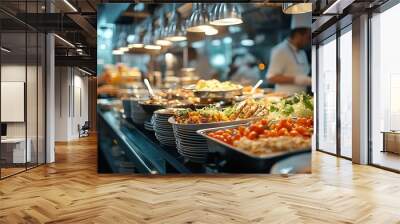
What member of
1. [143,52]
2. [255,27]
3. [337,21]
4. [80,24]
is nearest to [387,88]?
[337,21]

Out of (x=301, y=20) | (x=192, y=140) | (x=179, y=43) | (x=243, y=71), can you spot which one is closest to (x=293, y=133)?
(x=243, y=71)

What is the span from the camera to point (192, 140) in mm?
6176

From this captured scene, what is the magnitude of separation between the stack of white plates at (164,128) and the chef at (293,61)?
1.68m

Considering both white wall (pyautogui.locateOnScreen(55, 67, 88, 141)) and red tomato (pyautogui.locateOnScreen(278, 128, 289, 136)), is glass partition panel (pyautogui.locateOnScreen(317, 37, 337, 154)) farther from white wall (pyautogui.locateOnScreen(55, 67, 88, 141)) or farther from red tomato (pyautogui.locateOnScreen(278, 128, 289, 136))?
white wall (pyautogui.locateOnScreen(55, 67, 88, 141))

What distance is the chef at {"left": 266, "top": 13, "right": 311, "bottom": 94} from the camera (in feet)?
20.7

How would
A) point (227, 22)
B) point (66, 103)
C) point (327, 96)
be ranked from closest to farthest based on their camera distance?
point (227, 22) < point (327, 96) < point (66, 103)

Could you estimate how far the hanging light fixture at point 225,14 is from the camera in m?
6.20

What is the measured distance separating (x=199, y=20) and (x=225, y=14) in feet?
1.34

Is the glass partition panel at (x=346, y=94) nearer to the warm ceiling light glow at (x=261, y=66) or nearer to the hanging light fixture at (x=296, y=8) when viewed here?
the hanging light fixture at (x=296, y=8)

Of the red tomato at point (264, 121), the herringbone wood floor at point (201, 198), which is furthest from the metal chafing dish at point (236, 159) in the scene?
the red tomato at point (264, 121)

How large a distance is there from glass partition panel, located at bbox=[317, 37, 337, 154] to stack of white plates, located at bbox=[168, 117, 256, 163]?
4791mm

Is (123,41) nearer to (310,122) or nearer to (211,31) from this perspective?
(211,31)

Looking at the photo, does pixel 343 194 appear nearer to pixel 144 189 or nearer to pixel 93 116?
pixel 144 189

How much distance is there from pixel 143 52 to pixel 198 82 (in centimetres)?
97
